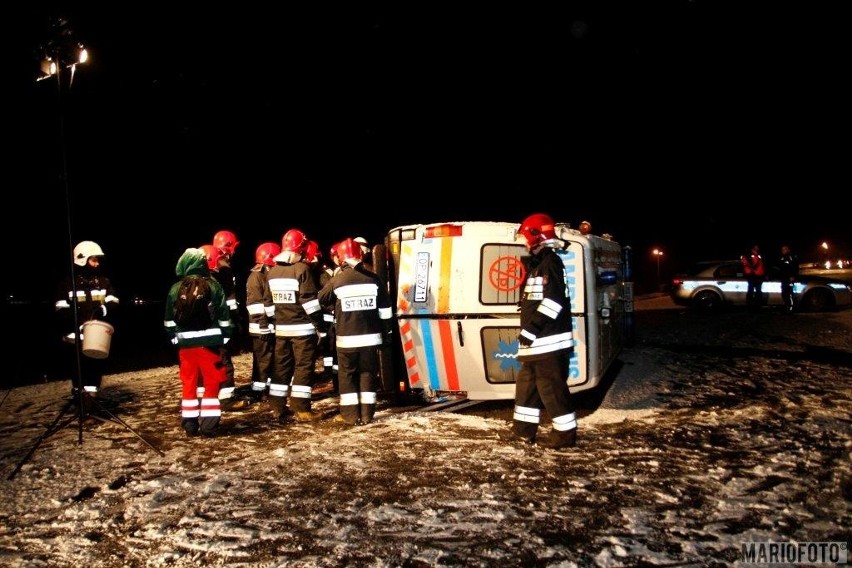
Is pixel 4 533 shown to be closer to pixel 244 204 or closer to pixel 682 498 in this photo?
pixel 682 498

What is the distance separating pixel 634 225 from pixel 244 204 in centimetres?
3494

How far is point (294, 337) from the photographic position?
6.51 meters

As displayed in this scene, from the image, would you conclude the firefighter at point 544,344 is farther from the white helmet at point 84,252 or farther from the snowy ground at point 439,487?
the white helmet at point 84,252

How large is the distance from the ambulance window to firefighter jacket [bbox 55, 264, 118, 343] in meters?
4.44

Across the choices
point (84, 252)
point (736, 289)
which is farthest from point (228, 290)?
point (736, 289)

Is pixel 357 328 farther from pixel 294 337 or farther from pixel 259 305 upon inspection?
pixel 259 305

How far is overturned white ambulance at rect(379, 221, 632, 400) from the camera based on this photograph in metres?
5.82

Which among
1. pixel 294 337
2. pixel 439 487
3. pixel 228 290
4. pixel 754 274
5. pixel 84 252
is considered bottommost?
pixel 439 487

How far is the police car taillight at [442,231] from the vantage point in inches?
231

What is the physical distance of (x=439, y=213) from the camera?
5016cm

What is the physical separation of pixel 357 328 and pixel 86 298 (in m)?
3.34

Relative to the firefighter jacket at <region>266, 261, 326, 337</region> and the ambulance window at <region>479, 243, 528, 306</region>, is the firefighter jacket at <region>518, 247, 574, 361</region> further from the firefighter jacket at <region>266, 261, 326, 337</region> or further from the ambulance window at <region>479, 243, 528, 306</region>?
the firefighter jacket at <region>266, 261, 326, 337</region>

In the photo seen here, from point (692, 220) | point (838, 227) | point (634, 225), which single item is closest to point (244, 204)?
point (634, 225)

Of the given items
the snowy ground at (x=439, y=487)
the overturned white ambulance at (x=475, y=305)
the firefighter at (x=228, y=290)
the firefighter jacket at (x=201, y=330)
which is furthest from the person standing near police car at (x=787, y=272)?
the firefighter jacket at (x=201, y=330)
